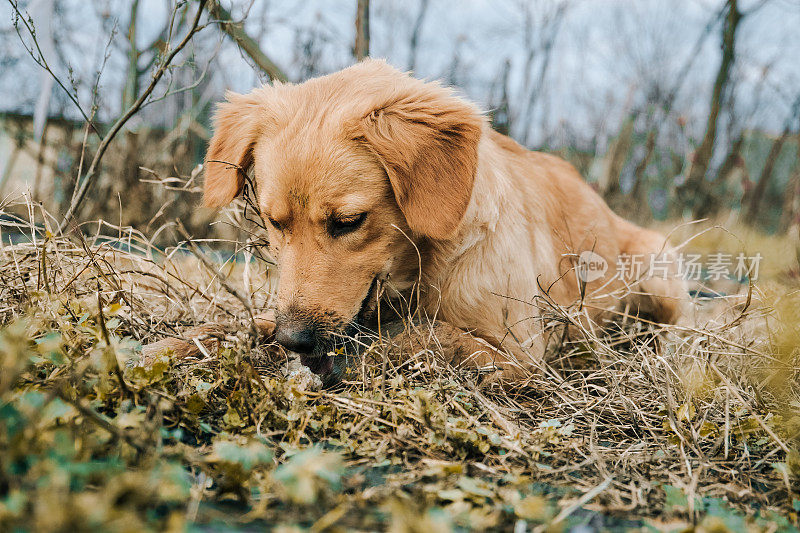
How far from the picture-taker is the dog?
237cm

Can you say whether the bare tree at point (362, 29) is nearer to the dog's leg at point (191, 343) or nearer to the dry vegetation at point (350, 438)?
the dry vegetation at point (350, 438)

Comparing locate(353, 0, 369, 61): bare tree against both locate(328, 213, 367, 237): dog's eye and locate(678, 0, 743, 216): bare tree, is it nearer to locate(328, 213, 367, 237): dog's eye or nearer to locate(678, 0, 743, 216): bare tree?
locate(328, 213, 367, 237): dog's eye

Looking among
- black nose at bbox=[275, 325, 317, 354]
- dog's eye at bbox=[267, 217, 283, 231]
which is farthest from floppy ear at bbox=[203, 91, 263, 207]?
black nose at bbox=[275, 325, 317, 354]

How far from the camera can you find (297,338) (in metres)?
2.22

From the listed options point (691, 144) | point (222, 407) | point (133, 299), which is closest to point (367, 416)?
point (222, 407)

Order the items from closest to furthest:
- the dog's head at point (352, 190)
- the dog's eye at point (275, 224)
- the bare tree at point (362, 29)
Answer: the dog's head at point (352, 190), the dog's eye at point (275, 224), the bare tree at point (362, 29)

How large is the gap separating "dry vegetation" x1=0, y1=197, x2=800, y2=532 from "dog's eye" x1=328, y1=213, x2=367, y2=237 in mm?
554

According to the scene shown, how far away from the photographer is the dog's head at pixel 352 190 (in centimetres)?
235

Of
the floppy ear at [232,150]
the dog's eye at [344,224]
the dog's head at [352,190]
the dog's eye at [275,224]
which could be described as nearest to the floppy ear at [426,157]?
the dog's head at [352,190]

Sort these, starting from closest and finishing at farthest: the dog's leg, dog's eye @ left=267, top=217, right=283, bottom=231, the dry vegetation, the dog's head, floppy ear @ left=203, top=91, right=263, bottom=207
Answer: the dry vegetation → the dog's leg → the dog's head → dog's eye @ left=267, top=217, right=283, bottom=231 → floppy ear @ left=203, top=91, right=263, bottom=207

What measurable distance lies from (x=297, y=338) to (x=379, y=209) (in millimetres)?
709

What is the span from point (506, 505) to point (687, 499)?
22.4 inches

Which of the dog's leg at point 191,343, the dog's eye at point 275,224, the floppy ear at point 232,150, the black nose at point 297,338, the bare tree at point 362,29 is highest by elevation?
the bare tree at point 362,29

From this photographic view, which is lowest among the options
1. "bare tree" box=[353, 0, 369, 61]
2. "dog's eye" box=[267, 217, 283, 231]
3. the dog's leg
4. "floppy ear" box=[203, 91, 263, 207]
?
the dog's leg
